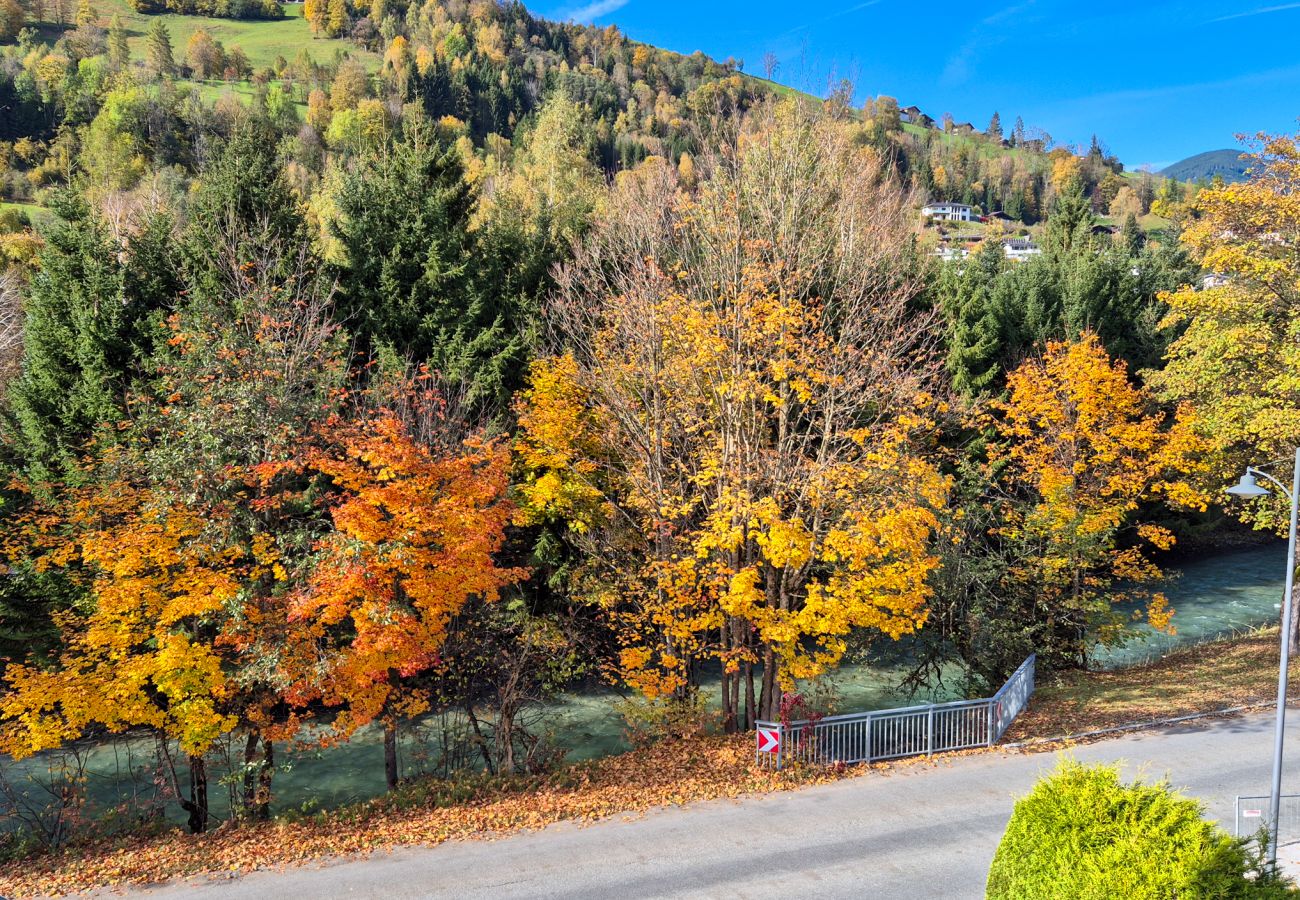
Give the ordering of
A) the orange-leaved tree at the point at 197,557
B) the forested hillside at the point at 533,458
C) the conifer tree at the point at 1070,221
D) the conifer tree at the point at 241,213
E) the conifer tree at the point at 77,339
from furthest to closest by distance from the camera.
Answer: the conifer tree at the point at 1070,221 < the conifer tree at the point at 241,213 < the conifer tree at the point at 77,339 < the forested hillside at the point at 533,458 < the orange-leaved tree at the point at 197,557

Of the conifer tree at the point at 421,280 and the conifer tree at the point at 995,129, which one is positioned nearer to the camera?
the conifer tree at the point at 421,280

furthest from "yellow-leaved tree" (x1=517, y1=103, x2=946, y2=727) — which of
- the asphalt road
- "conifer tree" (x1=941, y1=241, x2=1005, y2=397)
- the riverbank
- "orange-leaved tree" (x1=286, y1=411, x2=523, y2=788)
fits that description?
"conifer tree" (x1=941, y1=241, x2=1005, y2=397)

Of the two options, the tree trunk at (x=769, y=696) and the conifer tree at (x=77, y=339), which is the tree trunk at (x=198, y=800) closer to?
the conifer tree at (x=77, y=339)

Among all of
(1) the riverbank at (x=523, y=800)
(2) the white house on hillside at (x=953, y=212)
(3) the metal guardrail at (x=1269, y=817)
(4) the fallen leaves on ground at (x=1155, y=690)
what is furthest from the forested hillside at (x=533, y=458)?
(2) the white house on hillside at (x=953, y=212)

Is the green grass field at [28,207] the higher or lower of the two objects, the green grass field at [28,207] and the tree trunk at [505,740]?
the higher

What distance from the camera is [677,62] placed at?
535ft

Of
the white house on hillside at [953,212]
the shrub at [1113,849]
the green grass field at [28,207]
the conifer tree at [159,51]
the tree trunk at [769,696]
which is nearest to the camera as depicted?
the shrub at [1113,849]

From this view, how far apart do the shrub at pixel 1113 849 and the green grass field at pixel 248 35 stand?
148 metres

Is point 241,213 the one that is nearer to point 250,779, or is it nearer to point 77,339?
point 77,339

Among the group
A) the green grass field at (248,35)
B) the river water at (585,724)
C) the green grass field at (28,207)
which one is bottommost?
the river water at (585,724)

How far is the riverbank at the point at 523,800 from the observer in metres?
13.0

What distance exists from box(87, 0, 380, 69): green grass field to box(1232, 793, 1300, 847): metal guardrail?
5782 inches

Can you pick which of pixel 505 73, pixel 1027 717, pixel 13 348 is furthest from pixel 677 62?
pixel 1027 717

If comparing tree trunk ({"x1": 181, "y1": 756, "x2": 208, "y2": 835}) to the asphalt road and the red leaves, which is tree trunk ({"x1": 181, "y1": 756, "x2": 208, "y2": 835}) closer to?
the red leaves
